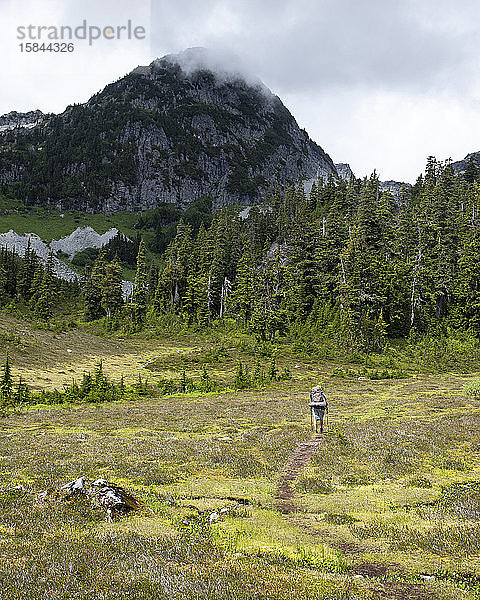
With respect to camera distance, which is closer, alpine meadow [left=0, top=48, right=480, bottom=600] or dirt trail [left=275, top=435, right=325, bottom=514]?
alpine meadow [left=0, top=48, right=480, bottom=600]

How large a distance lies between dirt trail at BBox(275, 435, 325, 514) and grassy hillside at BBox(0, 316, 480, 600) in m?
0.24

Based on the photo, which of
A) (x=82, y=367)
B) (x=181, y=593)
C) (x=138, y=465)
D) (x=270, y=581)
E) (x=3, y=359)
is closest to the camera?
(x=181, y=593)

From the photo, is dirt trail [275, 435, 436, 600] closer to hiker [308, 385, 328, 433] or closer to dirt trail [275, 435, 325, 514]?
dirt trail [275, 435, 325, 514]

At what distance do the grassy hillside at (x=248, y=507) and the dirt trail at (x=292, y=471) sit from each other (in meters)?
0.24

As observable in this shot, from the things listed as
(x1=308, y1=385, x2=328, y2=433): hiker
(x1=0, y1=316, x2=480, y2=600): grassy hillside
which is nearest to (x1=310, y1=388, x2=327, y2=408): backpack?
(x1=308, y1=385, x2=328, y2=433): hiker

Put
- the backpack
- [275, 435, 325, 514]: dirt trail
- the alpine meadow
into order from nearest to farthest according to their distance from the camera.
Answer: the alpine meadow < [275, 435, 325, 514]: dirt trail < the backpack

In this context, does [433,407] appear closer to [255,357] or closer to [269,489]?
[269,489]

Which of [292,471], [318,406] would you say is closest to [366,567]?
[292,471]

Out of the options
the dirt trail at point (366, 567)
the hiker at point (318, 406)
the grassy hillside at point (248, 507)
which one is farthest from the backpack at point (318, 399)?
the dirt trail at point (366, 567)

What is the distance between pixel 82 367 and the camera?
180 ft

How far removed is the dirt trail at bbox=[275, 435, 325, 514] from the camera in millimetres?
11078

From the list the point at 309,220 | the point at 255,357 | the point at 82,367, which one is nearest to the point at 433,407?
the point at 255,357

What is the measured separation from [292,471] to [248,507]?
4.31m

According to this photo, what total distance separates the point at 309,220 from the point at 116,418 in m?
74.7
